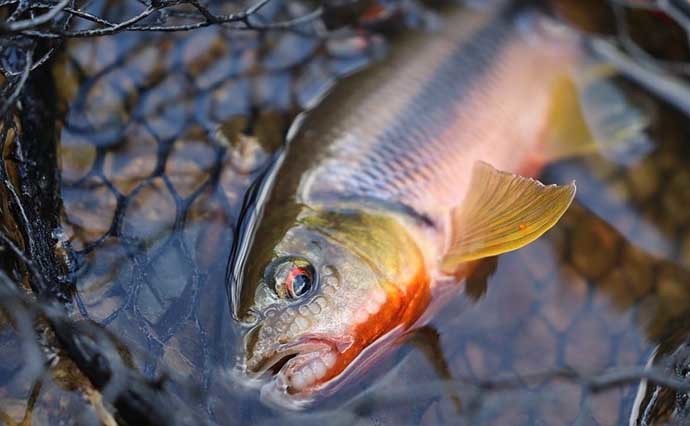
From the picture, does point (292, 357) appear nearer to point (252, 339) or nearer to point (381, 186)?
point (252, 339)

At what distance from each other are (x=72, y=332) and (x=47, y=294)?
0.36 ft

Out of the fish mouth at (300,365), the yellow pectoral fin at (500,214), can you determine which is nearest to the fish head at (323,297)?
the fish mouth at (300,365)

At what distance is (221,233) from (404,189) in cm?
41

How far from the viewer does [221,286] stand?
1.60 m

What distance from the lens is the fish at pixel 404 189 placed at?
4.82ft

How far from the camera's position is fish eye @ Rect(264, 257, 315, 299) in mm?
1476

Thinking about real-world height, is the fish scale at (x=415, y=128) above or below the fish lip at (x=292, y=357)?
above

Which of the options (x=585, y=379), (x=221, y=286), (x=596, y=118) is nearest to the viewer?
(x=585, y=379)

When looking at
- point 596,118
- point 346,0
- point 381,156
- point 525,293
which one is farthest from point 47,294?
point 596,118

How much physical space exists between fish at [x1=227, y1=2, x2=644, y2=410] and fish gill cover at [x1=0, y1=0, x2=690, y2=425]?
66 mm

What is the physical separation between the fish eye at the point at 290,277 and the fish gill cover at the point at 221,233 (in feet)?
0.40

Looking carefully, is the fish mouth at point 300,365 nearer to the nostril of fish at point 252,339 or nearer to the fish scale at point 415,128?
the nostril of fish at point 252,339

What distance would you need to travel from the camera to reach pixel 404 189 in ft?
5.61

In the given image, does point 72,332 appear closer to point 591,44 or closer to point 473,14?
point 473,14
